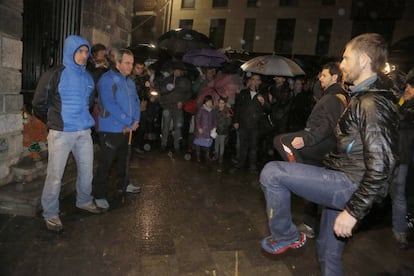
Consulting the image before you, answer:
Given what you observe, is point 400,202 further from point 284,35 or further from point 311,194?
point 284,35

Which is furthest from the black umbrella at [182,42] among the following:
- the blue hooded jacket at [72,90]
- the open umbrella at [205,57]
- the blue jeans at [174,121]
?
the blue hooded jacket at [72,90]

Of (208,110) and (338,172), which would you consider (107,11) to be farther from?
(338,172)

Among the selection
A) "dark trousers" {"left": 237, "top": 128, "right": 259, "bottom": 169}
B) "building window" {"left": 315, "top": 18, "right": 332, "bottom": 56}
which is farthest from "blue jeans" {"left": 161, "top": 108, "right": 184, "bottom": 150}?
"building window" {"left": 315, "top": 18, "right": 332, "bottom": 56}

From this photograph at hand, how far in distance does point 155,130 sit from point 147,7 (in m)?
5.04

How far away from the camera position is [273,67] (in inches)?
307

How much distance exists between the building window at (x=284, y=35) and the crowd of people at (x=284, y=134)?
64.5 ft

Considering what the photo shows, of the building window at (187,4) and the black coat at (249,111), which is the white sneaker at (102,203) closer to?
the black coat at (249,111)

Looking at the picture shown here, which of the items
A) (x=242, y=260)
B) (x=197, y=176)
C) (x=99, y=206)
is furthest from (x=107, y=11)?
(x=242, y=260)

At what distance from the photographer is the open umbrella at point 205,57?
949 centimetres

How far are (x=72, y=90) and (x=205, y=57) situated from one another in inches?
253

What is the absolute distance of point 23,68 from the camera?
5027 mm

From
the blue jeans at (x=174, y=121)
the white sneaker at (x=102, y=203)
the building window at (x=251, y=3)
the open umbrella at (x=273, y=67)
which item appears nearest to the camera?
the white sneaker at (x=102, y=203)

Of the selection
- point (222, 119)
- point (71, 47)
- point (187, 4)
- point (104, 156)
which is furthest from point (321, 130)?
point (187, 4)

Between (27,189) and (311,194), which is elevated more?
(311,194)
